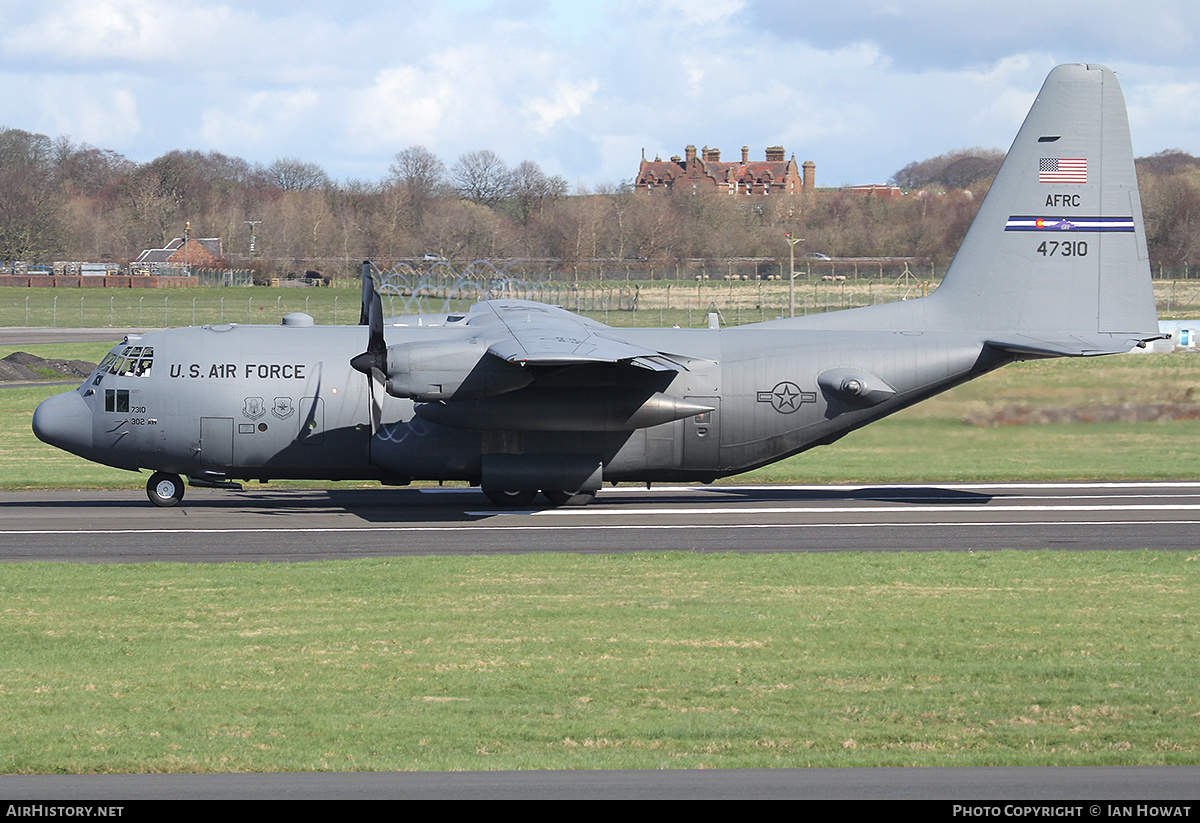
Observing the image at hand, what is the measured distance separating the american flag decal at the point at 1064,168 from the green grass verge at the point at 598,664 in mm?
10355

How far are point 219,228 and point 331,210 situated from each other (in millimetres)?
36460

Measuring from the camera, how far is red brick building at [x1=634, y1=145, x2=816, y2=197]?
17000 cm

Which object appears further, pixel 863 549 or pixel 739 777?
pixel 863 549

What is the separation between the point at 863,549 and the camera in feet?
70.9

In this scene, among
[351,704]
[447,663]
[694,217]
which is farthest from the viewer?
[694,217]

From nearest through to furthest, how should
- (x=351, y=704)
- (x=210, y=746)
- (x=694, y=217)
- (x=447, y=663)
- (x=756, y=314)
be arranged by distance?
1. (x=210, y=746)
2. (x=351, y=704)
3. (x=447, y=663)
4. (x=756, y=314)
5. (x=694, y=217)

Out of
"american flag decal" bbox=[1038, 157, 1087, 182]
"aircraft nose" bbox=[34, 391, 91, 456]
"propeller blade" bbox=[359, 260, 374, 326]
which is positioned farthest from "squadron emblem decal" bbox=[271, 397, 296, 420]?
"american flag decal" bbox=[1038, 157, 1087, 182]

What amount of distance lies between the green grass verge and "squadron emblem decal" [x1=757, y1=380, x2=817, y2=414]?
617 cm

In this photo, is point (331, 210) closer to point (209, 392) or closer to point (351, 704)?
point (209, 392)

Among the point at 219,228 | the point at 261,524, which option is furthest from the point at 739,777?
the point at 219,228

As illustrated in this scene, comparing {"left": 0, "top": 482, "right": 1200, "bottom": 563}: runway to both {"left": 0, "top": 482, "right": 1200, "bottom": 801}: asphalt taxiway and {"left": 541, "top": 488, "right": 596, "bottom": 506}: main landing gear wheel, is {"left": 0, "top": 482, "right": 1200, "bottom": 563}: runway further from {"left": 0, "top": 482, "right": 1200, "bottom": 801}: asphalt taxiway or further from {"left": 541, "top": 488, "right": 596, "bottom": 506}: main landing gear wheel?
{"left": 541, "top": 488, "right": 596, "bottom": 506}: main landing gear wheel

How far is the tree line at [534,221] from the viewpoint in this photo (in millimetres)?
A: 83812

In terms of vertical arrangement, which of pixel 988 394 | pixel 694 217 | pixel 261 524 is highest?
pixel 694 217

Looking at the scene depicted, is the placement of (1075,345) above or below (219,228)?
below
